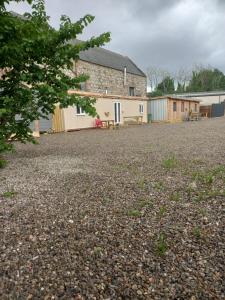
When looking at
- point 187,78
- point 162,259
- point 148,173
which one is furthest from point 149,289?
point 187,78

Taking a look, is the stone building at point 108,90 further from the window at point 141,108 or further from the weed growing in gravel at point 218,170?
the weed growing in gravel at point 218,170

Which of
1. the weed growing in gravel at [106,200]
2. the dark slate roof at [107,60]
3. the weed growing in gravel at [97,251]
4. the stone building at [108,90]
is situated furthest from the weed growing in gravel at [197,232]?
the dark slate roof at [107,60]

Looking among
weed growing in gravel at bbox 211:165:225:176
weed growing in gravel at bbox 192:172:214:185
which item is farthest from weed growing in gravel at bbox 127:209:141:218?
weed growing in gravel at bbox 211:165:225:176

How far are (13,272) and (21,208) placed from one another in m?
1.36

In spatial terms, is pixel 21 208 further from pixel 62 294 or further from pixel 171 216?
pixel 171 216

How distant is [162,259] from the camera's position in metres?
2.10

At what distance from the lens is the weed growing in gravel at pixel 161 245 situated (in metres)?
2.19

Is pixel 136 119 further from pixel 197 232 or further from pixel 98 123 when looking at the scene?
pixel 197 232

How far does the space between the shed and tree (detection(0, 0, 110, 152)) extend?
1927cm

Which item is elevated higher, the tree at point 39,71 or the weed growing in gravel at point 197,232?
the tree at point 39,71

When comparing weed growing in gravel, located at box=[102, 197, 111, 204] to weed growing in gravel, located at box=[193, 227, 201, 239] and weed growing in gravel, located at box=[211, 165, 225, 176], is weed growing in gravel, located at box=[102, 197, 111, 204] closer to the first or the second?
weed growing in gravel, located at box=[193, 227, 201, 239]

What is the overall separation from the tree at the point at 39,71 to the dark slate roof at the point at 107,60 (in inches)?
723

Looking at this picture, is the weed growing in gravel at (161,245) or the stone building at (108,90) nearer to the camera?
the weed growing in gravel at (161,245)

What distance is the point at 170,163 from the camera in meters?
5.57
